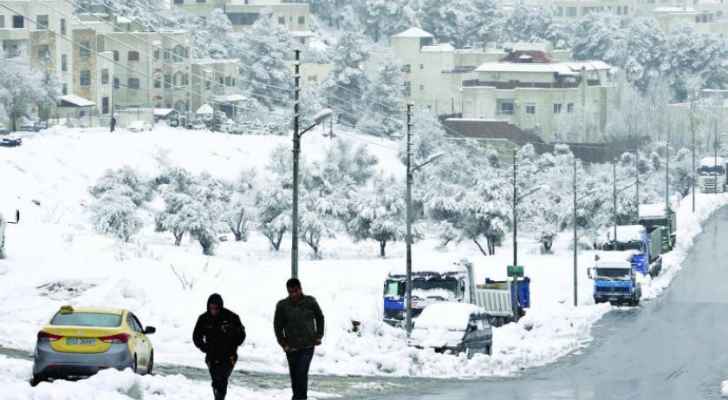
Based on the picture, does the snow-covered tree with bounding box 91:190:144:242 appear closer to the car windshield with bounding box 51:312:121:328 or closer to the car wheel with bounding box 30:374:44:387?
the car windshield with bounding box 51:312:121:328

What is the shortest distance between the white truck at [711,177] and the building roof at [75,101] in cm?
4922

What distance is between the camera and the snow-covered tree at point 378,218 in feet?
289

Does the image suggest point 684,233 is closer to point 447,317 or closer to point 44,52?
point 44,52

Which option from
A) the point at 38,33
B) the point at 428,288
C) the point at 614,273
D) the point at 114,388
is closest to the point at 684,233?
the point at 614,273

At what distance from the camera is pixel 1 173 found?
9350 cm

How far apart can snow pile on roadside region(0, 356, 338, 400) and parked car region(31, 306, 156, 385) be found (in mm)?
439

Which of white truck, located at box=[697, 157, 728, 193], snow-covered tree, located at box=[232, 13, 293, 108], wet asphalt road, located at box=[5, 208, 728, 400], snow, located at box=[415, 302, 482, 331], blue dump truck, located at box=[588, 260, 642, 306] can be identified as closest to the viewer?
wet asphalt road, located at box=[5, 208, 728, 400]

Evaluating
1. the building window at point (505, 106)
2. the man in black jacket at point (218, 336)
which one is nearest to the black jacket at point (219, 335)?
the man in black jacket at point (218, 336)

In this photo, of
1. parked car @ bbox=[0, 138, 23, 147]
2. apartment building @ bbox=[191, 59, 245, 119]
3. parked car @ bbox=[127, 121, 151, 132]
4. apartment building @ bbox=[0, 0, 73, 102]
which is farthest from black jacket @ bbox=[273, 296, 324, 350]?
apartment building @ bbox=[191, 59, 245, 119]

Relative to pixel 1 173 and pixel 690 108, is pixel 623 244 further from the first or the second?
pixel 690 108

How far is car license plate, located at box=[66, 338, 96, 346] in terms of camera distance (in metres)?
23.4

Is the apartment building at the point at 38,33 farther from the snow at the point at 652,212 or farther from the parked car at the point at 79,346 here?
the parked car at the point at 79,346

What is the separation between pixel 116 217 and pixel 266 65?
76.1 meters

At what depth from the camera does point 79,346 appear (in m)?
23.5
